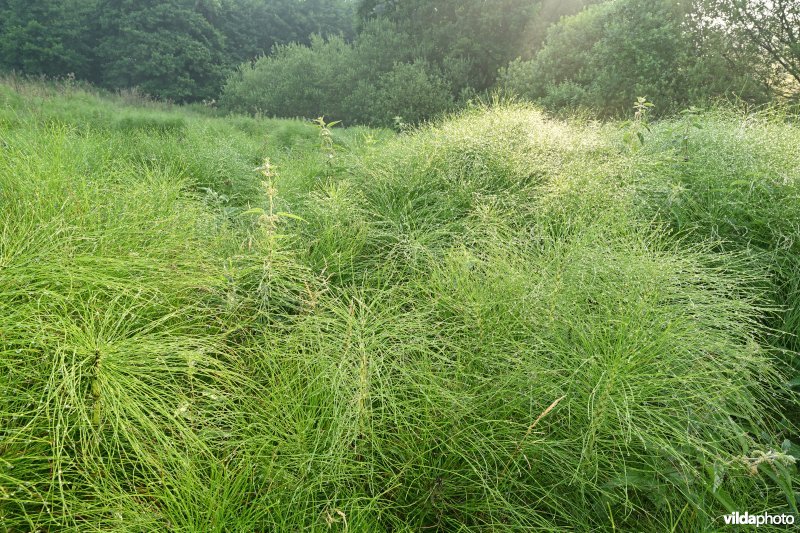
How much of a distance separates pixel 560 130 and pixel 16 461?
407 cm

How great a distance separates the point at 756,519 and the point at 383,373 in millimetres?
1130

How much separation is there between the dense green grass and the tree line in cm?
485

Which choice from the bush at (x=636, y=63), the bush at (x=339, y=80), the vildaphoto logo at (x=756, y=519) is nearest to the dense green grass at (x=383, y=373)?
the vildaphoto logo at (x=756, y=519)

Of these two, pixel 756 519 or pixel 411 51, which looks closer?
pixel 756 519

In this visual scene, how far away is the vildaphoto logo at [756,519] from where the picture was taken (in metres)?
1.27

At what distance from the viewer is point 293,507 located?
4.48 feet

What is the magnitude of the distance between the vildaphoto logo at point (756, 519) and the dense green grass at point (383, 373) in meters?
0.05

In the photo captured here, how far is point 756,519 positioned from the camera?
4.25ft

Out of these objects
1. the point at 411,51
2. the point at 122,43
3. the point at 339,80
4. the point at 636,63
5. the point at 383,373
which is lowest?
the point at 122,43

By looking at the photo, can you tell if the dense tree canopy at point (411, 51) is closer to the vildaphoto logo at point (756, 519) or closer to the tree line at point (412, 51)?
the tree line at point (412, 51)

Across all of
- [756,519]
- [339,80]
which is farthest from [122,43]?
[756,519]

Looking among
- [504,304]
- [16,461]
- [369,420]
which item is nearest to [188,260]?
[16,461]

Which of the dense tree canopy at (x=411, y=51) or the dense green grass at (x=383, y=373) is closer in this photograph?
the dense green grass at (x=383, y=373)

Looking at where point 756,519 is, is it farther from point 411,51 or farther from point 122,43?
point 122,43
